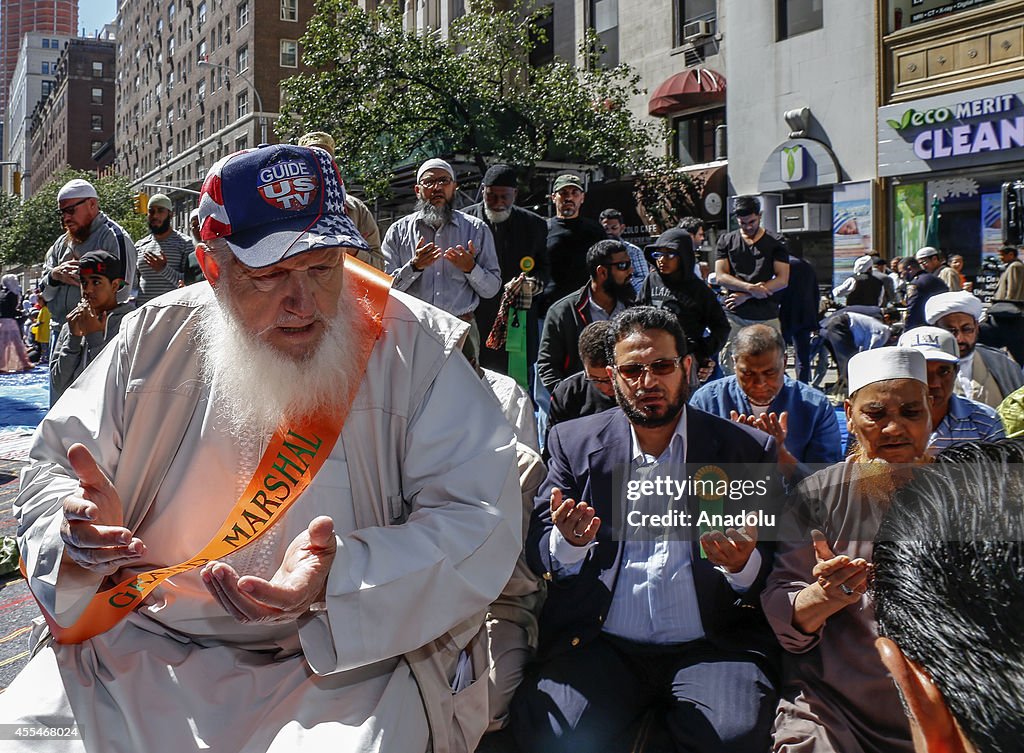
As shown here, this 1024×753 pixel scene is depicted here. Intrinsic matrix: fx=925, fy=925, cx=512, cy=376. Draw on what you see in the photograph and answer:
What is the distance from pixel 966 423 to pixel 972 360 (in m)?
1.49

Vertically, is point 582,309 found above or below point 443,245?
A: below

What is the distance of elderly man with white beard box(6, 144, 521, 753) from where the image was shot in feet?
6.37

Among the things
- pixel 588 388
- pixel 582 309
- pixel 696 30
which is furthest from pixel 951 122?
pixel 588 388

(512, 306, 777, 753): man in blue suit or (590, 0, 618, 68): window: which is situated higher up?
(590, 0, 618, 68): window

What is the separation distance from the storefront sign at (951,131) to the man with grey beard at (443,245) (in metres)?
12.7

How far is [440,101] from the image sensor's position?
881 inches

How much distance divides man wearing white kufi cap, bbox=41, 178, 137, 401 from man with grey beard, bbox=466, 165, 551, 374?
2453 millimetres

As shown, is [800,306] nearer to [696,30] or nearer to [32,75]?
[696,30]

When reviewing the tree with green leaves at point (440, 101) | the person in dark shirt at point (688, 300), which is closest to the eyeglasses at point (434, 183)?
the person in dark shirt at point (688, 300)

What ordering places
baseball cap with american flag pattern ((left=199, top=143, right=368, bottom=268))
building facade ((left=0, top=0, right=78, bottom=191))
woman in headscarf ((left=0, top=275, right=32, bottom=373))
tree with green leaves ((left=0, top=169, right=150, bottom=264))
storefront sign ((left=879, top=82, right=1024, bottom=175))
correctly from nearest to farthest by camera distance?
baseball cap with american flag pattern ((left=199, top=143, right=368, bottom=268))
woman in headscarf ((left=0, top=275, right=32, bottom=373))
storefront sign ((left=879, top=82, right=1024, bottom=175))
tree with green leaves ((left=0, top=169, right=150, bottom=264))
building facade ((left=0, top=0, right=78, bottom=191))

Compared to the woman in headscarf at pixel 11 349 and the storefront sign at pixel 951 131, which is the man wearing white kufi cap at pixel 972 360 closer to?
the storefront sign at pixel 951 131

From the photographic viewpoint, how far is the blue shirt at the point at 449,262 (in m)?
6.29

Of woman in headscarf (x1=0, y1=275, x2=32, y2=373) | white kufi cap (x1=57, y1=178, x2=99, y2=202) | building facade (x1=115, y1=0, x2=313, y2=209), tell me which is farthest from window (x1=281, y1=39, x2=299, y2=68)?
white kufi cap (x1=57, y1=178, x2=99, y2=202)

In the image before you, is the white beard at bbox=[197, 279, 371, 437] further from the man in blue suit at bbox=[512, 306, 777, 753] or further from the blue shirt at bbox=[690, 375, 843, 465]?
the blue shirt at bbox=[690, 375, 843, 465]
